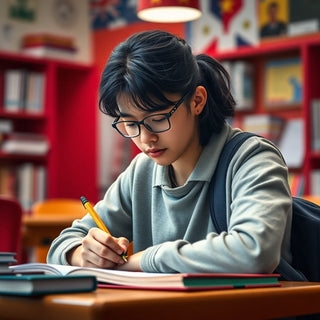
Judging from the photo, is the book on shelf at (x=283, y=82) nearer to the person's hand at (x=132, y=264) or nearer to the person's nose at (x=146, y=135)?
the person's nose at (x=146, y=135)

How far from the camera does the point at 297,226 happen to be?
1456mm

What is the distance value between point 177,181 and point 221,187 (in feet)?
0.58

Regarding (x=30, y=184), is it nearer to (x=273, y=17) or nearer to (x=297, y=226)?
(x=273, y=17)

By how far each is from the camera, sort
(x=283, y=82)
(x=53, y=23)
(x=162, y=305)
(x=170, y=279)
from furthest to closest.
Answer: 1. (x=53, y=23)
2. (x=283, y=82)
3. (x=170, y=279)
4. (x=162, y=305)

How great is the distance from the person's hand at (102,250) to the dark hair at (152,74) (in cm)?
28

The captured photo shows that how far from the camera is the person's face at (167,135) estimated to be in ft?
4.74

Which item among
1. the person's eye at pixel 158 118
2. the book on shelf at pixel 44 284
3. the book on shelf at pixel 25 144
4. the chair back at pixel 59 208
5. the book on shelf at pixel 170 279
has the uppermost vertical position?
the person's eye at pixel 158 118

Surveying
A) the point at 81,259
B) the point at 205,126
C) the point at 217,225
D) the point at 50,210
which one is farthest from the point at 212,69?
the point at 50,210

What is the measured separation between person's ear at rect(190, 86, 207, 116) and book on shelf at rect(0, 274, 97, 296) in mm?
632

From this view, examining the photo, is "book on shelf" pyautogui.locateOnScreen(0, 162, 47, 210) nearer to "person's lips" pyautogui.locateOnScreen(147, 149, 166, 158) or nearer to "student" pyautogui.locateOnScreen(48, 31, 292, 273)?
"student" pyautogui.locateOnScreen(48, 31, 292, 273)

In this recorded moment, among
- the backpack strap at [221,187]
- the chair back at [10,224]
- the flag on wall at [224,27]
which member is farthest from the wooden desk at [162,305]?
the flag on wall at [224,27]

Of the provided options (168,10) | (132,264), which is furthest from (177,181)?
(168,10)

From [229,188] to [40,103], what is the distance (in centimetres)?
439

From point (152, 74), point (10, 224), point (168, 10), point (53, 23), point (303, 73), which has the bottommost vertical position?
point (10, 224)
